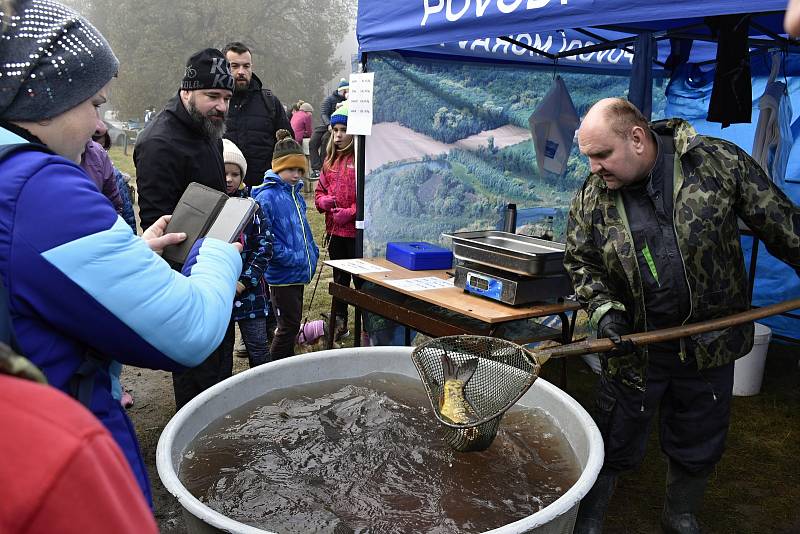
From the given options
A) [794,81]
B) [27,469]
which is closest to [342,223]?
[794,81]

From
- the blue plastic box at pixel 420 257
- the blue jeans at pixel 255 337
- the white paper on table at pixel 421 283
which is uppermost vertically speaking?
the blue plastic box at pixel 420 257

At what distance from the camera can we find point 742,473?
3.65 metres

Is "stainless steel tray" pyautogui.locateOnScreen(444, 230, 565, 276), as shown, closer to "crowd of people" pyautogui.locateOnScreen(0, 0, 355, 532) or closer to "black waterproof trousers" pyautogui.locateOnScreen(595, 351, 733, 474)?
"black waterproof trousers" pyautogui.locateOnScreen(595, 351, 733, 474)

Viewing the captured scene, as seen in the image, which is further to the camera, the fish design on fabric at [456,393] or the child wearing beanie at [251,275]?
the child wearing beanie at [251,275]

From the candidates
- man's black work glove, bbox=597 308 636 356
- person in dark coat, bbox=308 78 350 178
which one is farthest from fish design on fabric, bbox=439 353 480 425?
person in dark coat, bbox=308 78 350 178

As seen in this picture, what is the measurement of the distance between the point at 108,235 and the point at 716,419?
105 inches

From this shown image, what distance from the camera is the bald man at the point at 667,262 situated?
99.0 inches

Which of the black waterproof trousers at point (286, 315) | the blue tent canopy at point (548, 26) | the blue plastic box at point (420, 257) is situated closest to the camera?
the blue tent canopy at point (548, 26)

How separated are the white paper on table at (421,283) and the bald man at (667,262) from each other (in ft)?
4.23

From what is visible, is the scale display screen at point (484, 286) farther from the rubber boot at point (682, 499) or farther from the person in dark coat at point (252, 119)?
the person in dark coat at point (252, 119)

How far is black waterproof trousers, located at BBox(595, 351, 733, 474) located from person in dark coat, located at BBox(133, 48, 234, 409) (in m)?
2.07

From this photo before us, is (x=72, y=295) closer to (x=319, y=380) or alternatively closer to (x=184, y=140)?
(x=319, y=380)

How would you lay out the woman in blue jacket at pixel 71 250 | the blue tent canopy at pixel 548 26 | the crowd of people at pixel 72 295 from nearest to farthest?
the crowd of people at pixel 72 295 → the woman in blue jacket at pixel 71 250 → the blue tent canopy at pixel 548 26

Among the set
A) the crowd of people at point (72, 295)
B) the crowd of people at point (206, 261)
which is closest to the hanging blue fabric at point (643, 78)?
the crowd of people at point (206, 261)
